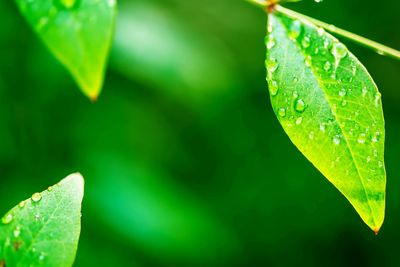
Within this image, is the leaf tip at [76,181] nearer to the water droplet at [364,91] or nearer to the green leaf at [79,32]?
the green leaf at [79,32]

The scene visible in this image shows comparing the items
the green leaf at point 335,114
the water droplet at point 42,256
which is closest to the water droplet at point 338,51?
the green leaf at point 335,114

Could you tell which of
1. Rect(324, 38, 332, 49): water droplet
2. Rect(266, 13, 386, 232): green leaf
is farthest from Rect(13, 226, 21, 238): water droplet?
Rect(324, 38, 332, 49): water droplet

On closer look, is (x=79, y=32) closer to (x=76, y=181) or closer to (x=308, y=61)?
(x=76, y=181)

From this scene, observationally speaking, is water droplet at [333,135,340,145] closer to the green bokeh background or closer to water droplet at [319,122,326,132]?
water droplet at [319,122,326,132]

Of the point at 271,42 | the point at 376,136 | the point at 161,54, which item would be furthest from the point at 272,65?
the point at 161,54

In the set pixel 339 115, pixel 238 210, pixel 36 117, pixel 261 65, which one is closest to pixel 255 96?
pixel 261 65

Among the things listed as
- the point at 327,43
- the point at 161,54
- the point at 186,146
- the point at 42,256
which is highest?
the point at 327,43
